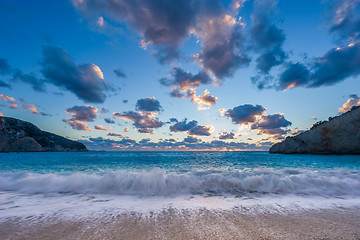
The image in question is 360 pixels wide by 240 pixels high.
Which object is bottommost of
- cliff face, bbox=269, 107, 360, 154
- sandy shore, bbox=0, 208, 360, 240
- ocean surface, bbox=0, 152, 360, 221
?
ocean surface, bbox=0, 152, 360, 221

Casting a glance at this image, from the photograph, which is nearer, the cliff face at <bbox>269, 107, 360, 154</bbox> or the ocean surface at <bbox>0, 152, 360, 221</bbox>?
the ocean surface at <bbox>0, 152, 360, 221</bbox>

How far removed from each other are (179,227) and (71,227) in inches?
85.5

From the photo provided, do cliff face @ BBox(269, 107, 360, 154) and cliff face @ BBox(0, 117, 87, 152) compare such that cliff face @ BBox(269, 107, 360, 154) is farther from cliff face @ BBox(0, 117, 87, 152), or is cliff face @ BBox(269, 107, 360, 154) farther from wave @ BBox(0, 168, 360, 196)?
cliff face @ BBox(0, 117, 87, 152)

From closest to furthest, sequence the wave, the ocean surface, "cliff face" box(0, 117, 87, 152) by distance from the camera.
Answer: the ocean surface < the wave < "cliff face" box(0, 117, 87, 152)

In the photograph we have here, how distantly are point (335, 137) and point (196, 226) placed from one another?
62.9 m

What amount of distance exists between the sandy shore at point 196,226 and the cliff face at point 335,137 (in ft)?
184

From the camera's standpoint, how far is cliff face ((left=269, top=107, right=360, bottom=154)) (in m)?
40.2

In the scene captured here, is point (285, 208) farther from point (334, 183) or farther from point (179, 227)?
point (334, 183)

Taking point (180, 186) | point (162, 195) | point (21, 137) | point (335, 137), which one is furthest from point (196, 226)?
point (21, 137)

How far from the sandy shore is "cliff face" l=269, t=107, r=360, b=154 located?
184 ft

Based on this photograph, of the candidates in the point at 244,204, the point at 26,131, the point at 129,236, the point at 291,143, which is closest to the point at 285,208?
the point at 244,204

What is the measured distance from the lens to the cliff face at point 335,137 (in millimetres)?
40188

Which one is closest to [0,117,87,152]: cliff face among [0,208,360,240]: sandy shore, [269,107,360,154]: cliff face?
[0,208,360,240]: sandy shore

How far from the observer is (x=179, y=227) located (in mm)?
2908
